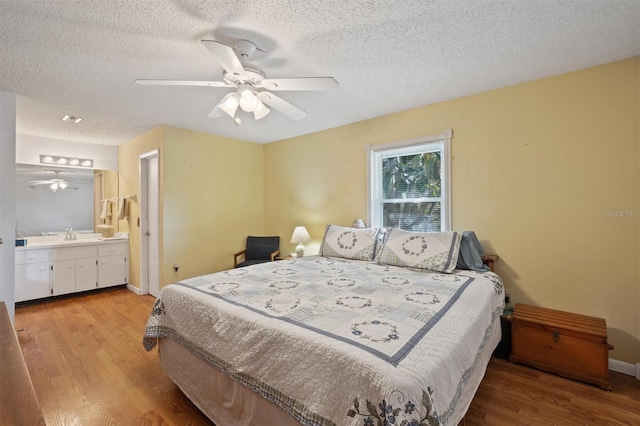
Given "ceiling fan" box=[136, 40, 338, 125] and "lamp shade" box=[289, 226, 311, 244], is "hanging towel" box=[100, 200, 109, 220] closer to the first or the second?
"lamp shade" box=[289, 226, 311, 244]

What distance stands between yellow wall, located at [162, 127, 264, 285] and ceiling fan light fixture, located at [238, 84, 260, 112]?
2.25 meters

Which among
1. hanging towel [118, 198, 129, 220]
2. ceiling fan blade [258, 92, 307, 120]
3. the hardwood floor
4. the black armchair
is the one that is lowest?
the hardwood floor

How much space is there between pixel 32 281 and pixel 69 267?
0.39 metres

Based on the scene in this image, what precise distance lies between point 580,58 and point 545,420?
2.51 meters

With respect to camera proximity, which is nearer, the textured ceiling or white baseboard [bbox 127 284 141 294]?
the textured ceiling

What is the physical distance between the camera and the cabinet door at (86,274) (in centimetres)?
406

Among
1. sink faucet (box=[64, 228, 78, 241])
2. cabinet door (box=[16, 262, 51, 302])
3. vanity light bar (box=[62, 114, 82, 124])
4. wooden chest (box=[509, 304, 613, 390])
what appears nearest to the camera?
wooden chest (box=[509, 304, 613, 390])

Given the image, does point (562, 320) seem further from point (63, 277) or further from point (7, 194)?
point (63, 277)

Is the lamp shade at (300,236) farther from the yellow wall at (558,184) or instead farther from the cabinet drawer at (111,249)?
the cabinet drawer at (111,249)

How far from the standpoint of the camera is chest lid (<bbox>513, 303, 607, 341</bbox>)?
201cm

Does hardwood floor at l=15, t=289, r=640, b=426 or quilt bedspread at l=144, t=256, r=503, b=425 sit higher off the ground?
quilt bedspread at l=144, t=256, r=503, b=425

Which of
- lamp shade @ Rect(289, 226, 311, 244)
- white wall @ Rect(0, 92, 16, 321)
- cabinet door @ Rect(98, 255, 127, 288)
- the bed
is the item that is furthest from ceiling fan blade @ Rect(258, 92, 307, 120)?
cabinet door @ Rect(98, 255, 127, 288)

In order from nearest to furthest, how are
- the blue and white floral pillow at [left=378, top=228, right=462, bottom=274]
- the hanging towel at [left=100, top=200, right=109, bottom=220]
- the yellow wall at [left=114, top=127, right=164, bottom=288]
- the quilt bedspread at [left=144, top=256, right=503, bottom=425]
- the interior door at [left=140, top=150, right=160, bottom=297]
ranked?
the quilt bedspread at [left=144, top=256, right=503, bottom=425] < the blue and white floral pillow at [left=378, top=228, right=462, bottom=274] < the interior door at [left=140, top=150, right=160, bottom=297] < the yellow wall at [left=114, top=127, right=164, bottom=288] < the hanging towel at [left=100, top=200, right=109, bottom=220]

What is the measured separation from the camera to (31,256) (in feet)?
12.1
